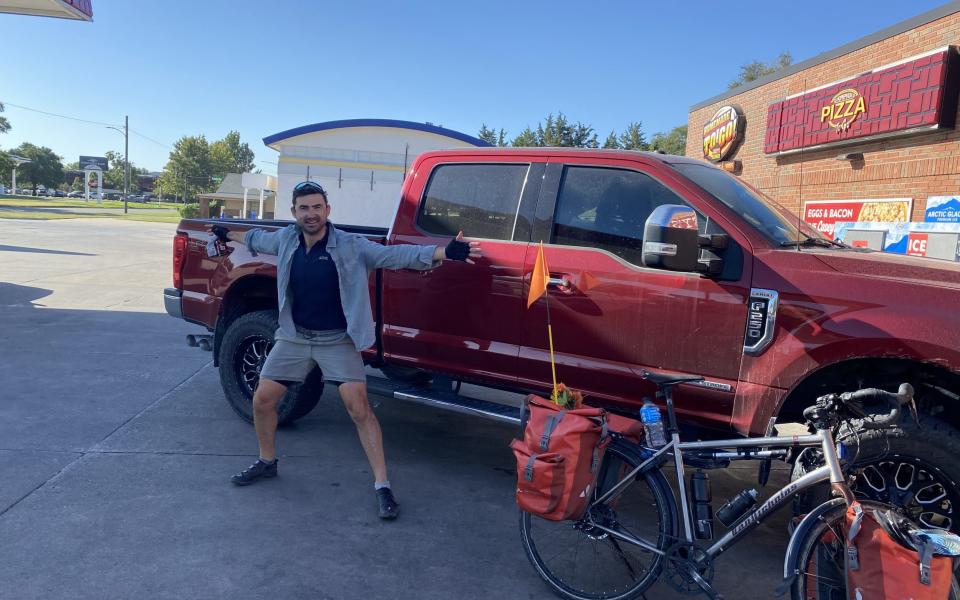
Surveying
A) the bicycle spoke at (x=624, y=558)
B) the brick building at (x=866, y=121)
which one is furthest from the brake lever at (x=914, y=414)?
the brick building at (x=866, y=121)

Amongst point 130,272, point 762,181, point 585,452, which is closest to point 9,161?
point 130,272

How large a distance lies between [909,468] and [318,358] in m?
3.13

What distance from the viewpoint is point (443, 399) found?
4320 millimetres

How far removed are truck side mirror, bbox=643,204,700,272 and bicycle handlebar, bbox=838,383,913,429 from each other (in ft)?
2.96

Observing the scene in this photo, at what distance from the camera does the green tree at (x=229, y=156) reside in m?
93.5

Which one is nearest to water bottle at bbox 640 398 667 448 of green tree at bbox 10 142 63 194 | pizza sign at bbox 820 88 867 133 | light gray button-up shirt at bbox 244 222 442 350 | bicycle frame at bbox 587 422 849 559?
bicycle frame at bbox 587 422 849 559

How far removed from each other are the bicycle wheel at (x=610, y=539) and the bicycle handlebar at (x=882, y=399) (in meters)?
0.85

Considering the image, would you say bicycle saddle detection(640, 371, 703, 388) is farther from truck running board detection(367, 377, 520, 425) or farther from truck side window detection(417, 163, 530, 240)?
truck side window detection(417, 163, 530, 240)

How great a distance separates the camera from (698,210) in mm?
3668

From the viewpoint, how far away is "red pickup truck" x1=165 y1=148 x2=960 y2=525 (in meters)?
3.11

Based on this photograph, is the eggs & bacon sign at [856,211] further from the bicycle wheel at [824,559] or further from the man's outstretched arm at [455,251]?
the bicycle wheel at [824,559]

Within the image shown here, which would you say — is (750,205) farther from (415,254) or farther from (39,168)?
(39,168)

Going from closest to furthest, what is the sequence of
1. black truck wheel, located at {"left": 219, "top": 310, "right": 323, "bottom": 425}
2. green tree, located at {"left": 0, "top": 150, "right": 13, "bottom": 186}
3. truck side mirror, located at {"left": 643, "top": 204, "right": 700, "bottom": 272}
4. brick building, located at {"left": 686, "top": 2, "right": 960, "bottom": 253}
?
truck side mirror, located at {"left": 643, "top": 204, "right": 700, "bottom": 272} → black truck wheel, located at {"left": 219, "top": 310, "right": 323, "bottom": 425} → brick building, located at {"left": 686, "top": 2, "right": 960, "bottom": 253} → green tree, located at {"left": 0, "top": 150, "right": 13, "bottom": 186}

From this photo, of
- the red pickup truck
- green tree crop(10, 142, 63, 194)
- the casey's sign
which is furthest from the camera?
green tree crop(10, 142, 63, 194)
